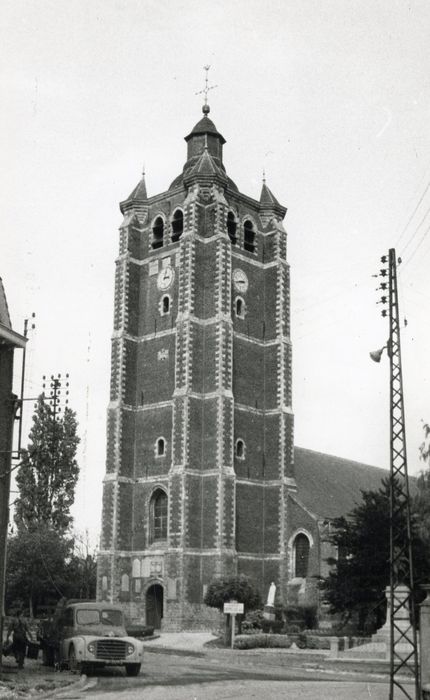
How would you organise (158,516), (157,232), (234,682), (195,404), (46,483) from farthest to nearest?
(46,483) < (157,232) < (158,516) < (195,404) < (234,682)

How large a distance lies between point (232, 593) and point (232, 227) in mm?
23806

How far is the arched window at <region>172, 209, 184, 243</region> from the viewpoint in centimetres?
5547

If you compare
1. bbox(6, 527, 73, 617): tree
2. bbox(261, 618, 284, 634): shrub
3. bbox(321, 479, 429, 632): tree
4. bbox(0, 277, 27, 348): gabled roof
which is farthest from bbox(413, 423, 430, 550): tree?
bbox(6, 527, 73, 617): tree

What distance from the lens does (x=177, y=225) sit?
55.8m

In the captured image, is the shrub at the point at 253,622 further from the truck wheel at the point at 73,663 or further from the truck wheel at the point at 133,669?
the truck wheel at the point at 73,663

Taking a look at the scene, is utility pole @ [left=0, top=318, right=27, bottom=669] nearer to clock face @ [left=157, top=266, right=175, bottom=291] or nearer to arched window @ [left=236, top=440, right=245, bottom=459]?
arched window @ [left=236, top=440, right=245, bottom=459]

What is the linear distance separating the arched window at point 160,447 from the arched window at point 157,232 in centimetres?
1269

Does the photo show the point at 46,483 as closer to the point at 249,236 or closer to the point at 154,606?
the point at 154,606

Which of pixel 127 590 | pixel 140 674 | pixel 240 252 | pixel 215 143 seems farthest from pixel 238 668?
pixel 215 143

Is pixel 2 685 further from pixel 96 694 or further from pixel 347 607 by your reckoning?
pixel 347 607

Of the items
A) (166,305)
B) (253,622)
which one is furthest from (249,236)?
(253,622)

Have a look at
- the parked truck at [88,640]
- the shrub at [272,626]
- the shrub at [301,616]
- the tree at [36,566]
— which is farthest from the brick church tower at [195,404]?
the parked truck at [88,640]

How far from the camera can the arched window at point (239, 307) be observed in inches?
2144

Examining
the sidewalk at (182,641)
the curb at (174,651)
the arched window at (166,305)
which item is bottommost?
the sidewalk at (182,641)
